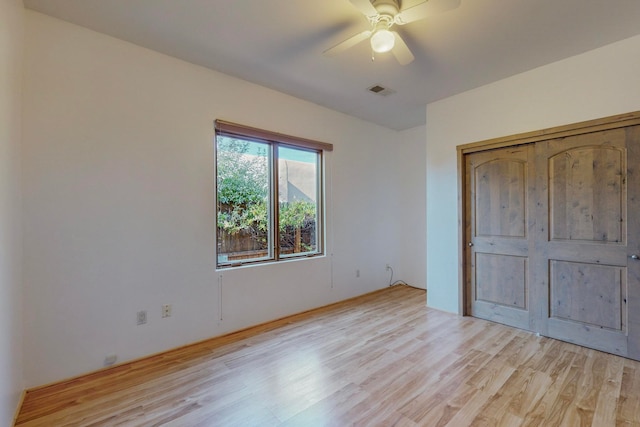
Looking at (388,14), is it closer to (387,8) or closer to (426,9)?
(387,8)

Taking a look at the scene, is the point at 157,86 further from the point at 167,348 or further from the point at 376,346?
the point at 376,346

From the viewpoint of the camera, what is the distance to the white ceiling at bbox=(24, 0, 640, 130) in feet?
6.72

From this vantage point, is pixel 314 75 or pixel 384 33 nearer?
pixel 384 33

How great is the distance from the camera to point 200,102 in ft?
9.41

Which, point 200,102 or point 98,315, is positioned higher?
point 200,102

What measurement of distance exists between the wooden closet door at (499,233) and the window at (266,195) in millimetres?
1917

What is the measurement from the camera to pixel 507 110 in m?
3.15

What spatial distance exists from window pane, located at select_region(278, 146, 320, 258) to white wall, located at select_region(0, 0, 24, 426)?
2.25m

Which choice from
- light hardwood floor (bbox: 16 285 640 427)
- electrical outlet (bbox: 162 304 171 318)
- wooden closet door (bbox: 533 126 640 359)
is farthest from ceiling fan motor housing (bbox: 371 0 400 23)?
electrical outlet (bbox: 162 304 171 318)

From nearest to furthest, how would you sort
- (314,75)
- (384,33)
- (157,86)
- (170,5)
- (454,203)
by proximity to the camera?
1. (384,33)
2. (170,5)
3. (157,86)
4. (314,75)
5. (454,203)

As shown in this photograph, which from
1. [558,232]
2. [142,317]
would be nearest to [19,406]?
[142,317]

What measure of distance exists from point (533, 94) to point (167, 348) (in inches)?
173

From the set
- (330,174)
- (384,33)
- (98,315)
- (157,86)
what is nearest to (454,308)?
(330,174)

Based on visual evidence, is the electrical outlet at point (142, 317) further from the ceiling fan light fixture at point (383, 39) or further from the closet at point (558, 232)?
the closet at point (558, 232)
